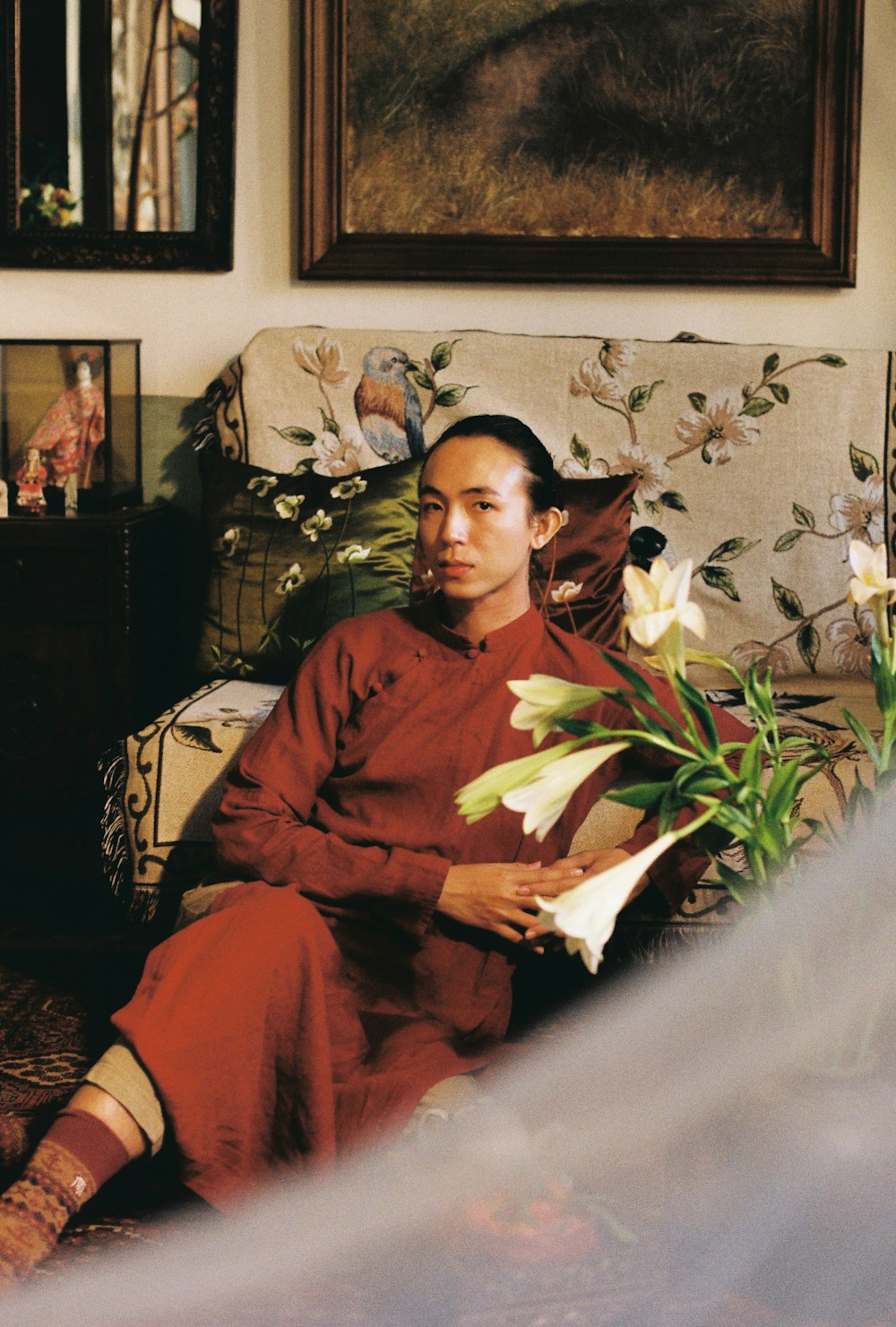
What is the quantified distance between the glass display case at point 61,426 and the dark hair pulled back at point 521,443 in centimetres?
119

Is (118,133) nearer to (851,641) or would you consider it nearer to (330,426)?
(330,426)

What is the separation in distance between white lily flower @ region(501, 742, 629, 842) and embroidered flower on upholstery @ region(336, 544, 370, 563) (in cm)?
138

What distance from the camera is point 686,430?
251 cm

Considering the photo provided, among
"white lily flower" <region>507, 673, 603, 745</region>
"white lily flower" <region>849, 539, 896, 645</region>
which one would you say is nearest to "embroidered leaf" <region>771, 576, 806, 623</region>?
"white lily flower" <region>849, 539, 896, 645</region>

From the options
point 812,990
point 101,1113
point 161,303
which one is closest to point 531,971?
point 101,1113

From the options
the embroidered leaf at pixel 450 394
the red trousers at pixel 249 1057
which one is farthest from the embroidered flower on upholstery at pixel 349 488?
the red trousers at pixel 249 1057

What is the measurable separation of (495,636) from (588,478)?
0.86 m

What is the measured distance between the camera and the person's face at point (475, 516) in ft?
5.29

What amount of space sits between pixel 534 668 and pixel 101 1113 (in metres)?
0.71

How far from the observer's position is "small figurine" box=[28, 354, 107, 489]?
266 cm

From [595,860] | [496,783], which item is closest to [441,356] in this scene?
[595,860]

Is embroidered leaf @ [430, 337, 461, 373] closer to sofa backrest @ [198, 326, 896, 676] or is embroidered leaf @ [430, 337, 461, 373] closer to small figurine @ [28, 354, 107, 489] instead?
sofa backrest @ [198, 326, 896, 676]

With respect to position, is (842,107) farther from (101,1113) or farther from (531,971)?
(101,1113)

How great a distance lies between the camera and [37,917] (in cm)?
251
